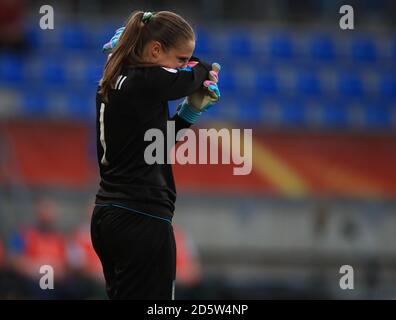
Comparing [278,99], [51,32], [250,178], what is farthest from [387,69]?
[51,32]

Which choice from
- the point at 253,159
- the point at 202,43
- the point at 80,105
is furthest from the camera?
the point at 202,43

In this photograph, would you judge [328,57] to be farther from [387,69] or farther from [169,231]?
[169,231]

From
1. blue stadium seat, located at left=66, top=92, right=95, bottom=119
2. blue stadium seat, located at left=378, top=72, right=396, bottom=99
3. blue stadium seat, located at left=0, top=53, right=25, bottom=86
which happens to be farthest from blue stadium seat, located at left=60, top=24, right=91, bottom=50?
blue stadium seat, located at left=378, top=72, right=396, bottom=99

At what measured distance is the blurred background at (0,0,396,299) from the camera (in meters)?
10.6

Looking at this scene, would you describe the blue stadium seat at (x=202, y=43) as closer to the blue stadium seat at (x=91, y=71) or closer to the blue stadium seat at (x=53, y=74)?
the blue stadium seat at (x=91, y=71)

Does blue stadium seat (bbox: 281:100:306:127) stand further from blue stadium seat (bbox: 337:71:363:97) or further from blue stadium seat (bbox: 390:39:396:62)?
blue stadium seat (bbox: 390:39:396:62)

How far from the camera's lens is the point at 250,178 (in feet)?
39.8

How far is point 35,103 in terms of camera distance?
488 inches

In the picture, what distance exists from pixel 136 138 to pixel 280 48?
9.97 metres

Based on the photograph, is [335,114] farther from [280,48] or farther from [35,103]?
[35,103]

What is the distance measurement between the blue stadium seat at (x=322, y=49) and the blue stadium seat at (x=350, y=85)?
0.36m

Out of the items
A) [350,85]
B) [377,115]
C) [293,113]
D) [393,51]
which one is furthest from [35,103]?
[393,51]

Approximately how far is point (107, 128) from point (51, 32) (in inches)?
377

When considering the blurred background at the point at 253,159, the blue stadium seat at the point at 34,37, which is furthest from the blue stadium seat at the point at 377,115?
the blue stadium seat at the point at 34,37
